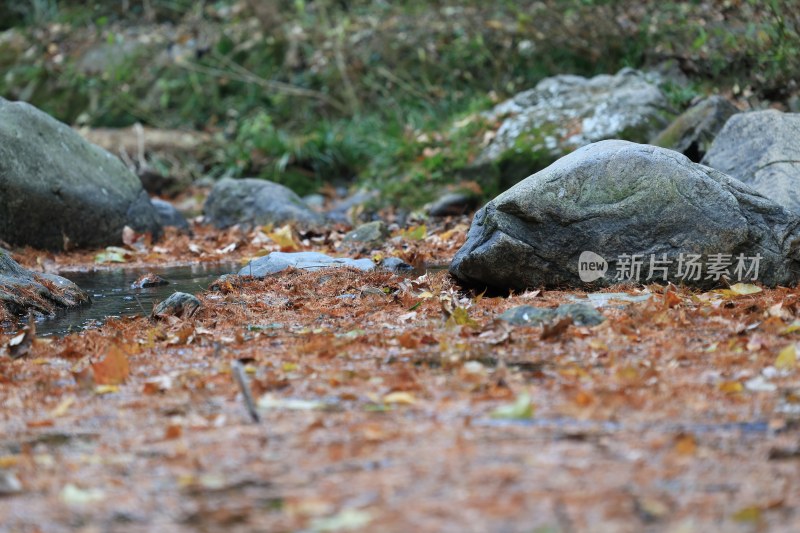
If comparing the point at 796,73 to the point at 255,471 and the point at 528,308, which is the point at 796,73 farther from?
the point at 255,471

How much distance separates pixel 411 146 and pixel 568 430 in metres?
8.62

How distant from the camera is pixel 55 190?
8.37 meters

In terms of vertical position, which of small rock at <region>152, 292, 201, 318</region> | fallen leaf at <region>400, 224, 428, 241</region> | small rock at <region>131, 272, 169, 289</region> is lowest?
small rock at <region>131, 272, 169, 289</region>

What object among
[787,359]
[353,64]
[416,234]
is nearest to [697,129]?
[416,234]

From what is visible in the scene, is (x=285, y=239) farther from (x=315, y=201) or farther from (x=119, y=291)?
(x=315, y=201)

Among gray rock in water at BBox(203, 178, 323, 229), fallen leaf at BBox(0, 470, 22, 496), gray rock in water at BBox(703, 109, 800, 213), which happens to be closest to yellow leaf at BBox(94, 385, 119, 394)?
fallen leaf at BBox(0, 470, 22, 496)

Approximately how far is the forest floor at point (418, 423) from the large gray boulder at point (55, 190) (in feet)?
14.0

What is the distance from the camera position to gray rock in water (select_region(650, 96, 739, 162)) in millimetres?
8039

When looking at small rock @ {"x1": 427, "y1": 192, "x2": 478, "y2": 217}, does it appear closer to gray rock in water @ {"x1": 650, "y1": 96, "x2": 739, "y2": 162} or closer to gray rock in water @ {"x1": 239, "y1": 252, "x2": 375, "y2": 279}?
gray rock in water @ {"x1": 650, "y1": 96, "x2": 739, "y2": 162}

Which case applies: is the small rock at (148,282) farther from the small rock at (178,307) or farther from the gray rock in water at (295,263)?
the small rock at (178,307)

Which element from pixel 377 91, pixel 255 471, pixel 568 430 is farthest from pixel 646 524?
pixel 377 91

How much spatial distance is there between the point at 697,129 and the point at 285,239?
12.8 ft

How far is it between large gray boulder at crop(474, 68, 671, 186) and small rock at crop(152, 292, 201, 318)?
5.04 metres

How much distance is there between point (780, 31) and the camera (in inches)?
323
